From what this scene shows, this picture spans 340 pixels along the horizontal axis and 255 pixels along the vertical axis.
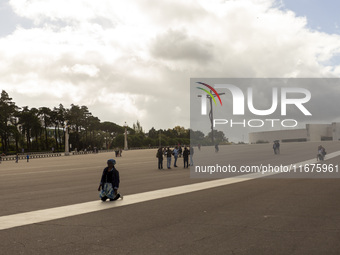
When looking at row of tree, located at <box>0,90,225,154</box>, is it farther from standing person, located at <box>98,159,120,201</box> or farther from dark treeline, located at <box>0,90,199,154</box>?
standing person, located at <box>98,159,120,201</box>

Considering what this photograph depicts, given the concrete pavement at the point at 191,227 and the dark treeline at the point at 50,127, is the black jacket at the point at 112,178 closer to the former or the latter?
the concrete pavement at the point at 191,227

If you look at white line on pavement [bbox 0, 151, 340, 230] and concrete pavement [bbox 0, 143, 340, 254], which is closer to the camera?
concrete pavement [bbox 0, 143, 340, 254]

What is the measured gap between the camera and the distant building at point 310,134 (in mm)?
140375

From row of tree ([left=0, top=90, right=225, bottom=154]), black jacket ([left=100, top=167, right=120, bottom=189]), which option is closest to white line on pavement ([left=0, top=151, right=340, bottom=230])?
black jacket ([left=100, top=167, right=120, bottom=189])

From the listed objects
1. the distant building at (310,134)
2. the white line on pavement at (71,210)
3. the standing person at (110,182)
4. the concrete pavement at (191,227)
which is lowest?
the white line on pavement at (71,210)

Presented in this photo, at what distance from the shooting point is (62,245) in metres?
5.59

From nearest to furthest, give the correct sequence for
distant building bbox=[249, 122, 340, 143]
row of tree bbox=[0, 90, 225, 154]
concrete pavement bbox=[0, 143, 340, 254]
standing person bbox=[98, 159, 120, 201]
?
concrete pavement bbox=[0, 143, 340, 254] < standing person bbox=[98, 159, 120, 201] < row of tree bbox=[0, 90, 225, 154] < distant building bbox=[249, 122, 340, 143]

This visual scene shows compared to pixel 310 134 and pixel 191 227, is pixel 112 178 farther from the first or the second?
pixel 310 134

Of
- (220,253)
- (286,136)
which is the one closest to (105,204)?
(220,253)

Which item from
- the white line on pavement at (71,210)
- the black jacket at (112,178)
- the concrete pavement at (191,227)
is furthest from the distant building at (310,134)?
the black jacket at (112,178)

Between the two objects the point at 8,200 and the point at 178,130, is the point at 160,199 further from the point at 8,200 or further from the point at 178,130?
the point at 178,130

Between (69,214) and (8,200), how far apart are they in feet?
11.7

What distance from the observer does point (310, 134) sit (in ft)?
465

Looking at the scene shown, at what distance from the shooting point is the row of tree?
80.4 metres
